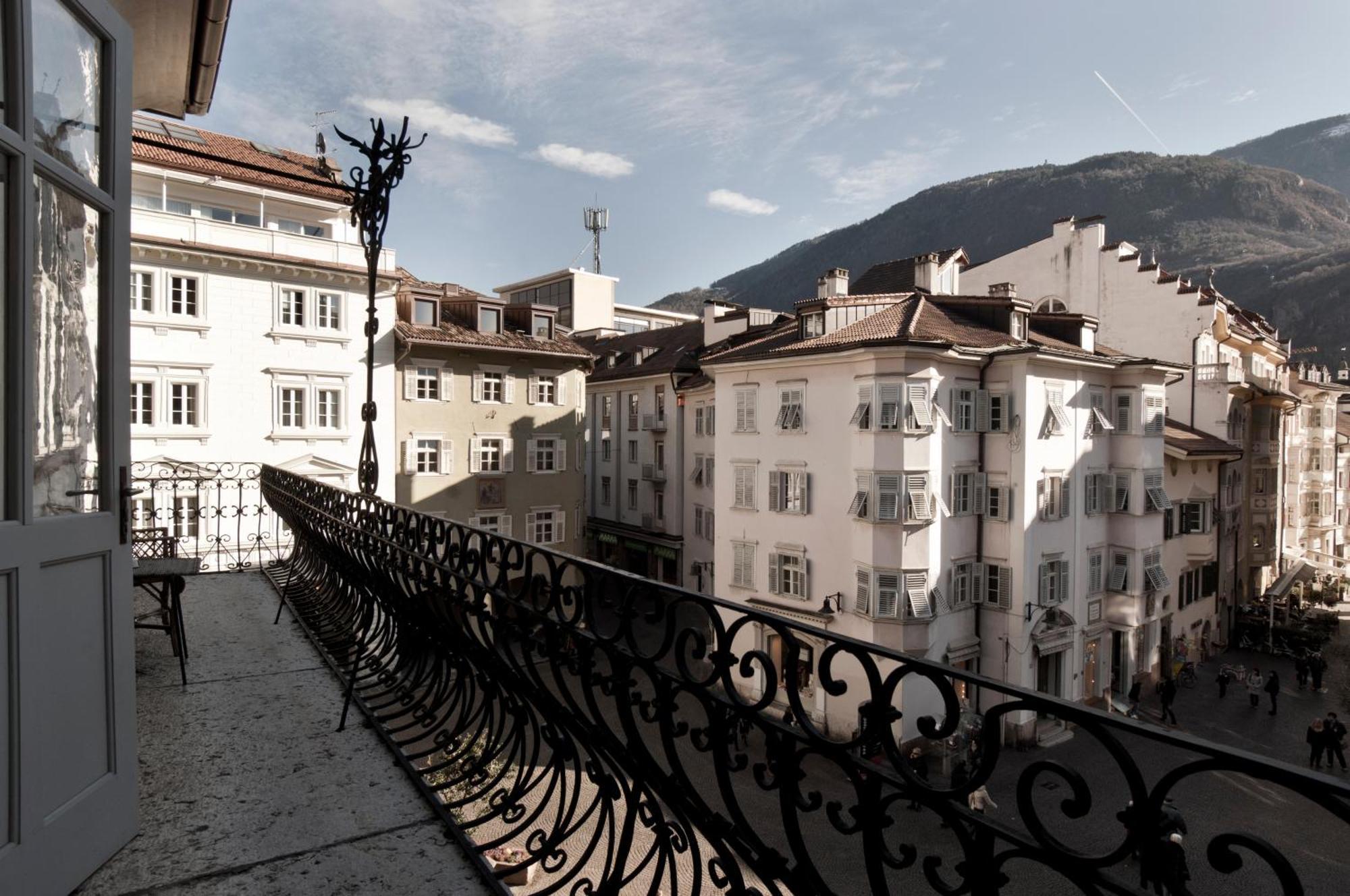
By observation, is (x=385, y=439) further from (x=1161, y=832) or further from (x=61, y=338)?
(x=1161, y=832)

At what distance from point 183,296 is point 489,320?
1088 centimetres

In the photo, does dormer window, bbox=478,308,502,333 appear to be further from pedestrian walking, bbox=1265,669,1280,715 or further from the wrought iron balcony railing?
pedestrian walking, bbox=1265,669,1280,715

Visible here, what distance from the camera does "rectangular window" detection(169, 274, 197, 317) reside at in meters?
24.0

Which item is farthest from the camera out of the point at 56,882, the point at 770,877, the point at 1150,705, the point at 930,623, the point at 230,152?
the point at 230,152

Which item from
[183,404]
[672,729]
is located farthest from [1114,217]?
[672,729]

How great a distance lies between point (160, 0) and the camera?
4727mm

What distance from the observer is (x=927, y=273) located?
100 feet

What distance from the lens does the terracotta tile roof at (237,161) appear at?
26062 millimetres

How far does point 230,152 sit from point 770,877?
35.7m

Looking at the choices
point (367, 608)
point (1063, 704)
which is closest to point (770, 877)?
point (1063, 704)

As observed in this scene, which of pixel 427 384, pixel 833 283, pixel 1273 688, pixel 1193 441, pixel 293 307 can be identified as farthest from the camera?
pixel 1193 441

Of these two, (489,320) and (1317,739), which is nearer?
(1317,739)

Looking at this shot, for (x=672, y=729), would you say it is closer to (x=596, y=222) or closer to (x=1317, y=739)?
(x=1317, y=739)

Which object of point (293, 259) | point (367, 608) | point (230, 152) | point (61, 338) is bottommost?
point (367, 608)
